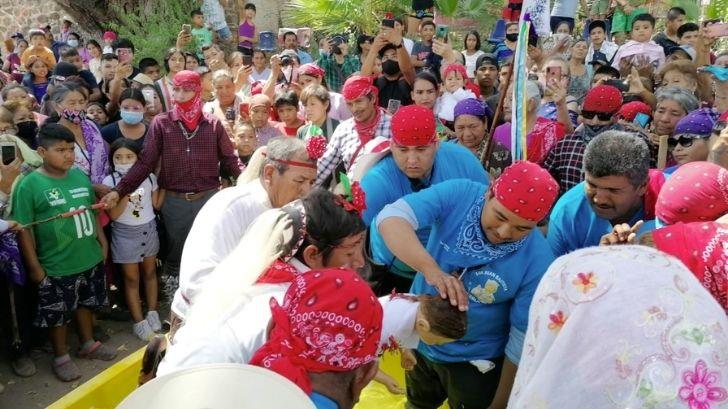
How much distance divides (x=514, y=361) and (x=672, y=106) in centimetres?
267

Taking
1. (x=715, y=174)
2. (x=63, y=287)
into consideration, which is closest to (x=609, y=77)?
(x=715, y=174)

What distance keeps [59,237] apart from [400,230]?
271 cm

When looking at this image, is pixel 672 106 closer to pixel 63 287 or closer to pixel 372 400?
pixel 372 400

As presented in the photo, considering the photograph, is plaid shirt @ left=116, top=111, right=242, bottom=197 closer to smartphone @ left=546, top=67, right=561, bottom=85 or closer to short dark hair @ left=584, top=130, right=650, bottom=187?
smartphone @ left=546, top=67, right=561, bottom=85

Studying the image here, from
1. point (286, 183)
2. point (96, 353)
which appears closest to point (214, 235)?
point (286, 183)

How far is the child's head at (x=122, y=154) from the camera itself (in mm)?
4590

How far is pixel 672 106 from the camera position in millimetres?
4066

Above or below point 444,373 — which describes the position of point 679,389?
above

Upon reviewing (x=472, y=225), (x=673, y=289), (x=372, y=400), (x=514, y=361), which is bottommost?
(x=372, y=400)

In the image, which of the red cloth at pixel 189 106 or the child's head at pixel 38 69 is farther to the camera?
the child's head at pixel 38 69

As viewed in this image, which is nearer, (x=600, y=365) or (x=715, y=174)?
(x=600, y=365)

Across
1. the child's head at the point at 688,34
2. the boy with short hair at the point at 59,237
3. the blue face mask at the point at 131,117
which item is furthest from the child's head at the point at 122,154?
the child's head at the point at 688,34

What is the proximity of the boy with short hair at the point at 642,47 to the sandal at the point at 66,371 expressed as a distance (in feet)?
20.4

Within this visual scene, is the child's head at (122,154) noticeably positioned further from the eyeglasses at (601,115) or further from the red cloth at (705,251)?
the red cloth at (705,251)
